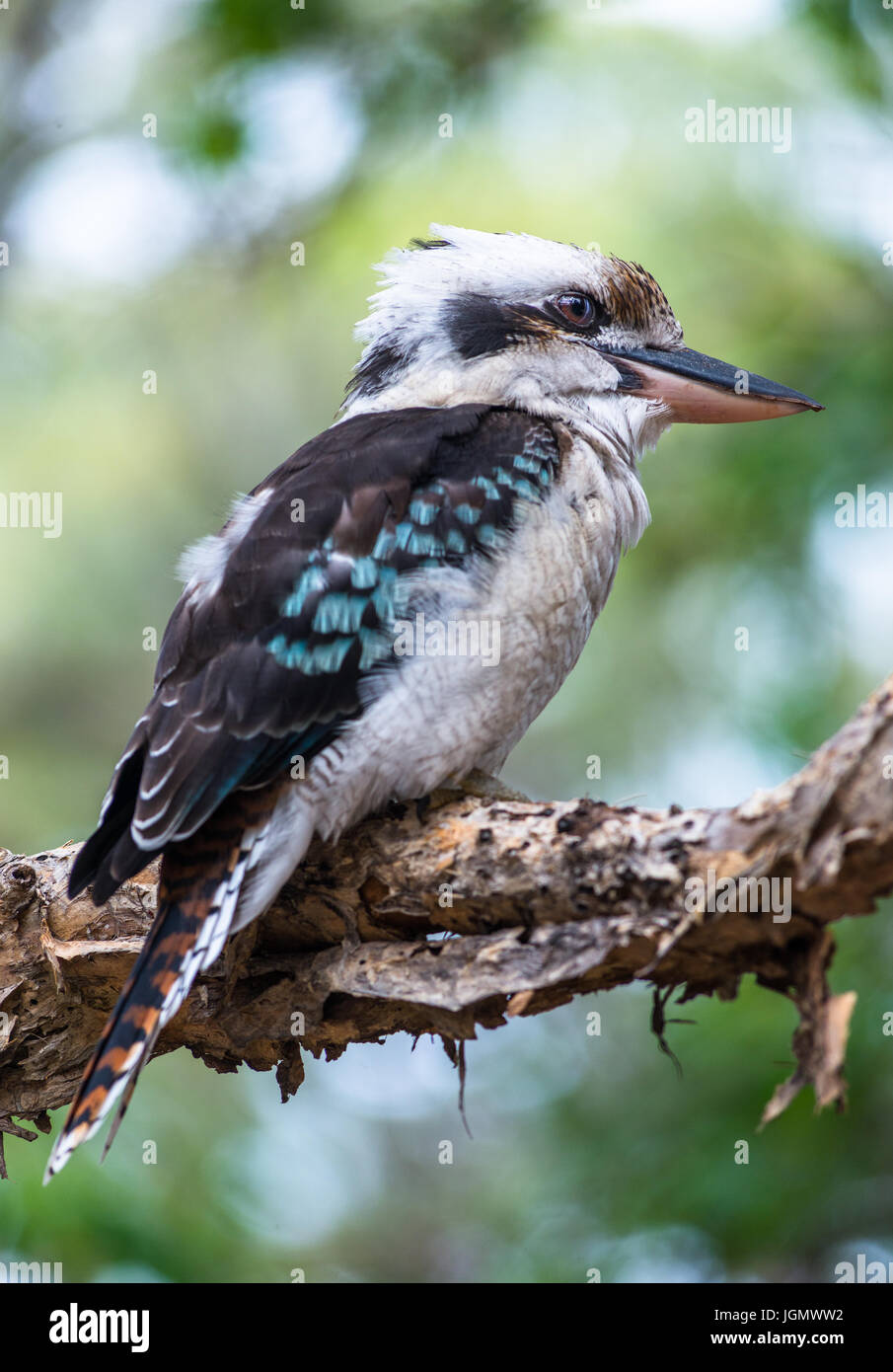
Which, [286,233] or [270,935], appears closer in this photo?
[270,935]

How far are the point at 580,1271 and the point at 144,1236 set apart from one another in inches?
54.0

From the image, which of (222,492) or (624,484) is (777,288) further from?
(222,492)

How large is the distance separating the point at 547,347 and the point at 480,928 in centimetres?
153

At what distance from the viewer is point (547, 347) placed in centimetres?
330

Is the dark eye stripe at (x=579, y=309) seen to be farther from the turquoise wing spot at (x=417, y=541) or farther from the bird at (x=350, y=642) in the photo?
the turquoise wing spot at (x=417, y=541)

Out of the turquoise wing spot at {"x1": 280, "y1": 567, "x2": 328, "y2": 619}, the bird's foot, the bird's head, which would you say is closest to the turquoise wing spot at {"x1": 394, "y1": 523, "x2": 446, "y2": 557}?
the turquoise wing spot at {"x1": 280, "y1": 567, "x2": 328, "y2": 619}

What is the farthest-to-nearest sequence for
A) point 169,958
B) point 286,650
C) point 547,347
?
1. point 547,347
2. point 286,650
3. point 169,958

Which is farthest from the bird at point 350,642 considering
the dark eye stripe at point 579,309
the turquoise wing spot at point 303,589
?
the dark eye stripe at point 579,309

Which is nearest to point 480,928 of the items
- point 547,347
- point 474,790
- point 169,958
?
point 474,790

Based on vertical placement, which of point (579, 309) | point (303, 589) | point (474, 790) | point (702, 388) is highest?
point (579, 309)

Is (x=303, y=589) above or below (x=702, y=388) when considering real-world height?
below

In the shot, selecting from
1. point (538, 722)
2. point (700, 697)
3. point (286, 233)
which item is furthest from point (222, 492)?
point (700, 697)

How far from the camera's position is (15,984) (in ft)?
9.48

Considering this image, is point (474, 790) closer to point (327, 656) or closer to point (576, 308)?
point (327, 656)
